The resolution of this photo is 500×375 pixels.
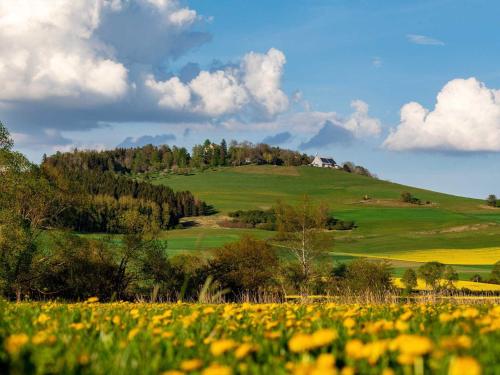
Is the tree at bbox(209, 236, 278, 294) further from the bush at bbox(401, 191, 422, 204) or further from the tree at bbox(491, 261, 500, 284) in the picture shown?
the bush at bbox(401, 191, 422, 204)

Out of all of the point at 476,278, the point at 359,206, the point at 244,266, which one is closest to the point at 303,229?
the point at 244,266

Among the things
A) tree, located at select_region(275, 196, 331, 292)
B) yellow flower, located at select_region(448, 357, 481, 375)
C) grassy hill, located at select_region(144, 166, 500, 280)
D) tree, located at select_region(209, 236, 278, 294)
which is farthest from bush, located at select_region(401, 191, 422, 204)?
yellow flower, located at select_region(448, 357, 481, 375)

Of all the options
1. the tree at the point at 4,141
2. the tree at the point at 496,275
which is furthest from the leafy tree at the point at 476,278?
the tree at the point at 4,141

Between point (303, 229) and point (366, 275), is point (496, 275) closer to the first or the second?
point (366, 275)

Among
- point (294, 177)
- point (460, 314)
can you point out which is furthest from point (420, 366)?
point (294, 177)

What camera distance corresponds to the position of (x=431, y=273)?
2384 inches

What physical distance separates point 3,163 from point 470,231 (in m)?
86.6

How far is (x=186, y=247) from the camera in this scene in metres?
92.1

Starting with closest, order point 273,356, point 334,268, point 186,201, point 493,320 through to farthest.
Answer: point 273,356, point 493,320, point 334,268, point 186,201

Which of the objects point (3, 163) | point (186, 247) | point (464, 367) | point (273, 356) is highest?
point (3, 163)

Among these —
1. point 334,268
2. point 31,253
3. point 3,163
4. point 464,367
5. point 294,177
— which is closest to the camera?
point 464,367

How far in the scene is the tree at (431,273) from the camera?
59537 millimetres

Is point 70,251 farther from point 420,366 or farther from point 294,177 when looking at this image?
point 294,177

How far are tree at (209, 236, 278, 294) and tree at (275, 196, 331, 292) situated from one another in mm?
10132
